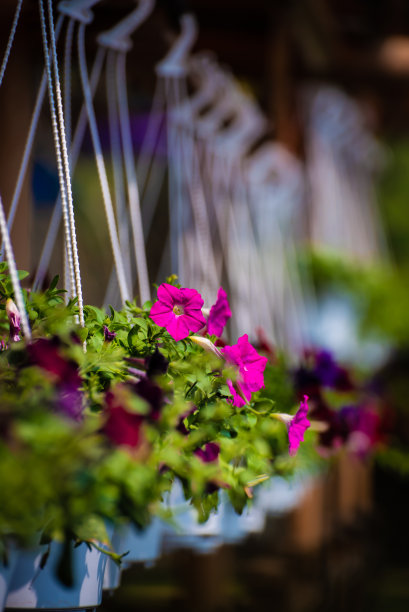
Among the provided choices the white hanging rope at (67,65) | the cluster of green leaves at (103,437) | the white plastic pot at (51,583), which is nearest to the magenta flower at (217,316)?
the cluster of green leaves at (103,437)

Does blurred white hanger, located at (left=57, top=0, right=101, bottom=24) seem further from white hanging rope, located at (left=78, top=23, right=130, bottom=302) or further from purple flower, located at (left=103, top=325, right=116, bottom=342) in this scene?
purple flower, located at (left=103, top=325, right=116, bottom=342)

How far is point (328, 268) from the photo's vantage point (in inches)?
100

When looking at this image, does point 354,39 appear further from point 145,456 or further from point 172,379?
point 145,456

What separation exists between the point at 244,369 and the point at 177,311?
0.09 meters

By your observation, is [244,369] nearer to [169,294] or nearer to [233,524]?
[169,294]

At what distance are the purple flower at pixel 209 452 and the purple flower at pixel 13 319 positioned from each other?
210 mm

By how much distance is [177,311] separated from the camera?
81 cm

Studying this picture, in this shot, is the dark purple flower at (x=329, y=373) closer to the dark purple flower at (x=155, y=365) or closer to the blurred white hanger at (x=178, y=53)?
the blurred white hanger at (x=178, y=53)

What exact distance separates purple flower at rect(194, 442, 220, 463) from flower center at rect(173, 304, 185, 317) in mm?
150

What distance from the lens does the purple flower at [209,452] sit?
718 mm

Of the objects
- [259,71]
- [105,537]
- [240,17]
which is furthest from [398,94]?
[105,537]

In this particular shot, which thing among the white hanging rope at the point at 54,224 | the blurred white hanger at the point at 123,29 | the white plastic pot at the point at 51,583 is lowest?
the white plastic pot at the point at 51,583

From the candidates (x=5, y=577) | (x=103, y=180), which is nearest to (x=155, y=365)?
(x=5, y=577)

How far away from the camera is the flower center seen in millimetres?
812
